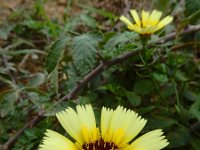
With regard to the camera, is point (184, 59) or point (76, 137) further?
point (184, 59)

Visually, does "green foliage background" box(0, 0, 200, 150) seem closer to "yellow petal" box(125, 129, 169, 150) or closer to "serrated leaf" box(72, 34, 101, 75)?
"serrated leaf" box(72, 34, 101, 75)

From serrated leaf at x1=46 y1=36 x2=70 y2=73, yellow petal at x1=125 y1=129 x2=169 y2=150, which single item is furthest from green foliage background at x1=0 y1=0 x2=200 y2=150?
yellow petal at x1=125 y1=129 x2=169 y2=150

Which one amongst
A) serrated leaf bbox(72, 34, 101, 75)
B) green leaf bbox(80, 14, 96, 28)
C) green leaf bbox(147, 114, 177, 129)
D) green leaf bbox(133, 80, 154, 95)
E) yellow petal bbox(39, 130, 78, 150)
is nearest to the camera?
yellow petal bbox(39, 130, 78, 150)

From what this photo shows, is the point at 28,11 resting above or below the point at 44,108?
above

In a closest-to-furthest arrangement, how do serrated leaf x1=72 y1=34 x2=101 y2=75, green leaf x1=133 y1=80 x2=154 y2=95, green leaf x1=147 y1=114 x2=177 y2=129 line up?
serrated leaf x1=72 y1=34 x2=101 y2=75, green leaf x1=147 y1=114 x2=177 y2=129, green leaf x1=133 y1=80 x2=154 y2=95

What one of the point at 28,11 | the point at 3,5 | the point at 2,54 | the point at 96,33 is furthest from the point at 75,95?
the point at 3,5

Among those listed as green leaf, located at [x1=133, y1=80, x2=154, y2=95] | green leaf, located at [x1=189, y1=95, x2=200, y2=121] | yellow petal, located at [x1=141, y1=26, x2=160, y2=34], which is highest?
yellow petal, located at [x1=141, y1=26, x2=160, y2=34]

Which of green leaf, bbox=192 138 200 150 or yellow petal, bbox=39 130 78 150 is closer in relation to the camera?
yellow petal, bbox=39 130 78 150

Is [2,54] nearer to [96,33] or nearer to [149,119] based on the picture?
[96,33]
